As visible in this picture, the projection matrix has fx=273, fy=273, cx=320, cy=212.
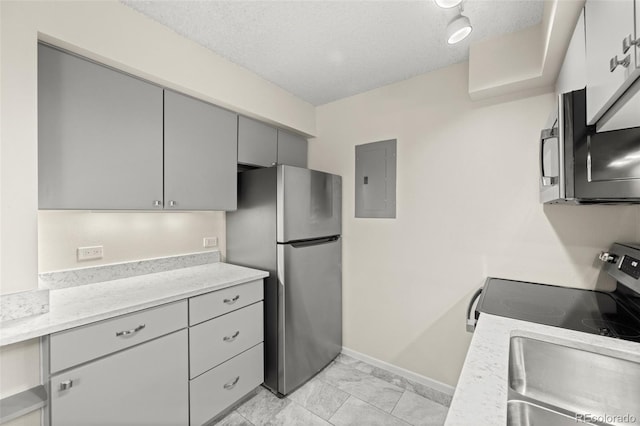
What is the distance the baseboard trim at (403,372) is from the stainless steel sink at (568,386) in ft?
4.36

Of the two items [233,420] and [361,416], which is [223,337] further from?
[361,416]

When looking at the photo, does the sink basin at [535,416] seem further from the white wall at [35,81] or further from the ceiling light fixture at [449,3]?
the white wall at [35,81]

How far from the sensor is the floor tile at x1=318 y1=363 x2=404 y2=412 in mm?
2020

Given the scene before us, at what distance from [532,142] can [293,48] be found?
169cm

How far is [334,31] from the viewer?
5.48ft

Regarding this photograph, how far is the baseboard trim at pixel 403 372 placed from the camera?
6.87 feet

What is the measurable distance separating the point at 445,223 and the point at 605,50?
55.2 inches

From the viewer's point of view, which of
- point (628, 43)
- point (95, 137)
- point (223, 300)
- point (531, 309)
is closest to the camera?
point (628, 43)

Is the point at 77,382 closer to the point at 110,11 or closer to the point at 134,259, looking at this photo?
the point at 134,259

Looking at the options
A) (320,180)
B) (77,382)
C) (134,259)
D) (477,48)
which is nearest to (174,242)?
(134,259)

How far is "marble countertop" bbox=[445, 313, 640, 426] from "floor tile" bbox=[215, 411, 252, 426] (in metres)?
1.62

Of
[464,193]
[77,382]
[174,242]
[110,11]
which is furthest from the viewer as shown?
[174,242]

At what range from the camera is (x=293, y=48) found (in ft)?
6.10

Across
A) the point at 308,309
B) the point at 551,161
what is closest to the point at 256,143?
the point at 308,309
